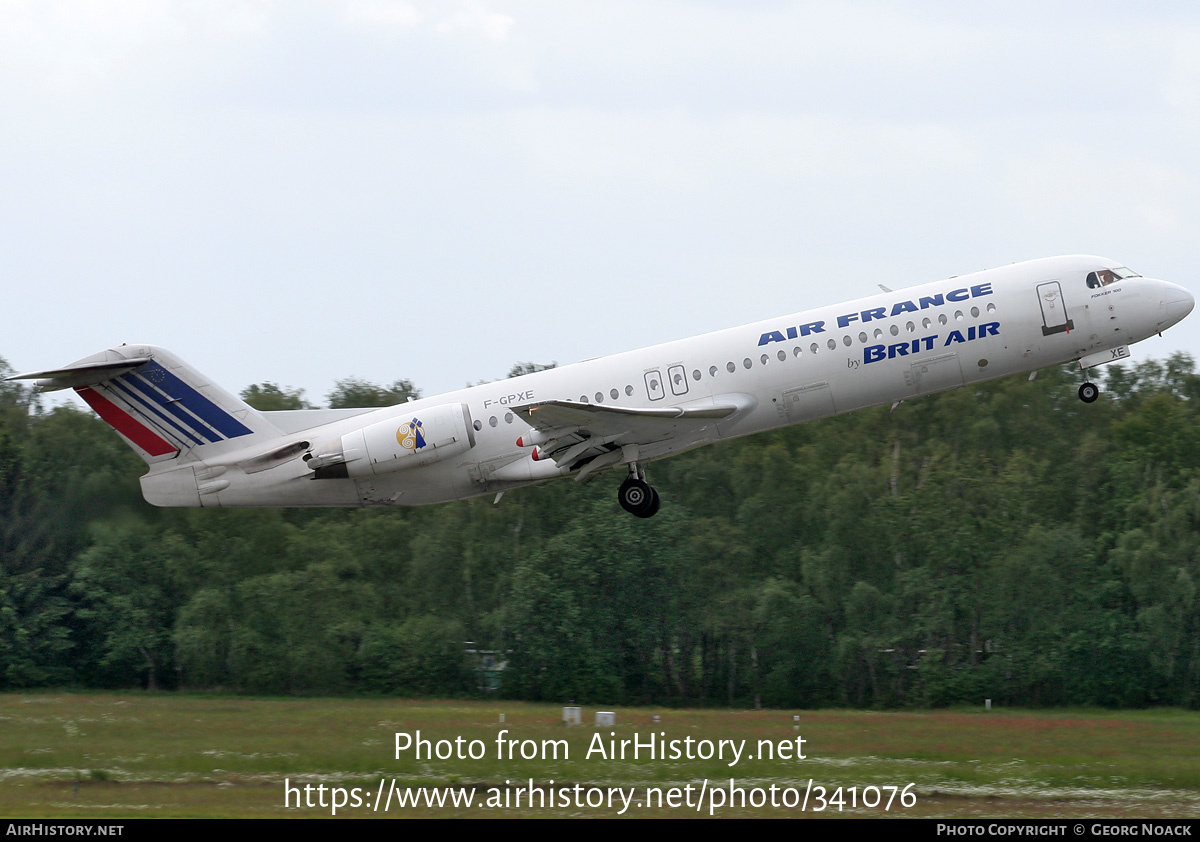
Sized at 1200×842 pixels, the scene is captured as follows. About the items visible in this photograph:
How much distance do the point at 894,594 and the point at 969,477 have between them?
572cm

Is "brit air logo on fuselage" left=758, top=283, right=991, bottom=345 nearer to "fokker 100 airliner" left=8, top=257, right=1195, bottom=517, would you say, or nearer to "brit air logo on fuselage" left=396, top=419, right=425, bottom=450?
"fokker 100 airliner" left=8, top=257, right=1195, bottom=517

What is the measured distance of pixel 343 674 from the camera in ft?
140

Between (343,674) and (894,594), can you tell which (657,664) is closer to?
(894,594)

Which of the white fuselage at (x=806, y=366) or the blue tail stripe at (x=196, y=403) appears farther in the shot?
the blue tail stripe at (x=196, y=403)

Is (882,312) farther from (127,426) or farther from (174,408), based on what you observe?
(127,426)

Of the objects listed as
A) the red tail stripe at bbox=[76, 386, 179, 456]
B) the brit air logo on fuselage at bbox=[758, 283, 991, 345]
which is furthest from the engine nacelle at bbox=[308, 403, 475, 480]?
the brit air logo on fuselage at bbox=[758, 283, 991, 345]

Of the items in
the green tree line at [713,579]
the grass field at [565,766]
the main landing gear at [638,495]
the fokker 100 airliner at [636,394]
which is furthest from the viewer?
the green tree line at [713,579]

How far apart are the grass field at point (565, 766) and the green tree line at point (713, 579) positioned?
12.0 metres

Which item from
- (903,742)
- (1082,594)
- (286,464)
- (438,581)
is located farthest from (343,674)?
(1082,594)

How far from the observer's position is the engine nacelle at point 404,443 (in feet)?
80.7

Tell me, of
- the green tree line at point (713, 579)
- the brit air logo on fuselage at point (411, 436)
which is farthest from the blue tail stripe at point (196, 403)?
the green tree line at point (713, 579)

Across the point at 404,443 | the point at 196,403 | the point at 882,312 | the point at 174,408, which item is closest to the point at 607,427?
the point at 404,443

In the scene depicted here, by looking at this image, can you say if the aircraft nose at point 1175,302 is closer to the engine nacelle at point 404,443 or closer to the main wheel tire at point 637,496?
the main wheel tire at point 637,496

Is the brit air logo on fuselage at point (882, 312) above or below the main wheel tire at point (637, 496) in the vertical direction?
above
